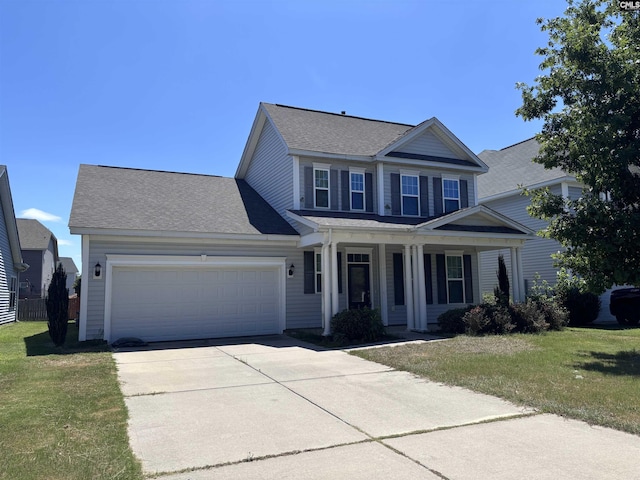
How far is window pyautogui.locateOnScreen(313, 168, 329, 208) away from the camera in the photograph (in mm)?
15562

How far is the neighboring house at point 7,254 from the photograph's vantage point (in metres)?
18.1

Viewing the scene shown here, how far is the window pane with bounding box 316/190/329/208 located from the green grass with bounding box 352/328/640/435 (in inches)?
242

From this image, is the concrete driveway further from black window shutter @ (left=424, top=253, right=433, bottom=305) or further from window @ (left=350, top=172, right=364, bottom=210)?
black window shutter @ (left=424, top=253, right=433, bottom=305)

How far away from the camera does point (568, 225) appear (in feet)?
32.5

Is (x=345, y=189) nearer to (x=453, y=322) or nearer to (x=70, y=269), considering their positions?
(x=453, y=322)

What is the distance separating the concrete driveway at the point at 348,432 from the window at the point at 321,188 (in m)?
8.15

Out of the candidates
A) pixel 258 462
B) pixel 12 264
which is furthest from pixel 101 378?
pixel 12 264

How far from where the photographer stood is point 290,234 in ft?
48.0

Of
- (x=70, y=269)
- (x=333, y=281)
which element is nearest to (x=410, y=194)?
(x=333, y=281)

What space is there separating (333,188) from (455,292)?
6.05 meters

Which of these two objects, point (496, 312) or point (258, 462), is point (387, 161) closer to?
point (496, 312)

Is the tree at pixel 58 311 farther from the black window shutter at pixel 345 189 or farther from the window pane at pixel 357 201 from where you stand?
the window pane at pixel 357 201

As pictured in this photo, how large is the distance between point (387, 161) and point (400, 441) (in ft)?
40.5

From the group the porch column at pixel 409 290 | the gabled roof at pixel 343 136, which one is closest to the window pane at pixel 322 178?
the gabled roof at pixel 343 136
